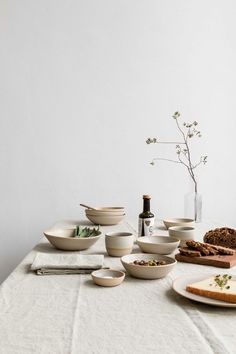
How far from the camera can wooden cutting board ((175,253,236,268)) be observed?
56.2 inches

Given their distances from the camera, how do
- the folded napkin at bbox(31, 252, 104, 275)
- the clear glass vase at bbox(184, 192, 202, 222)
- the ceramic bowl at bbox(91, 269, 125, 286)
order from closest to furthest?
the ceramic bowl at bbox(91, 269, 125, 286) → the folded napkin at bbox(31, 252, 104, 275) → the clear glass vase at bbox(184, 192, 202, 222)

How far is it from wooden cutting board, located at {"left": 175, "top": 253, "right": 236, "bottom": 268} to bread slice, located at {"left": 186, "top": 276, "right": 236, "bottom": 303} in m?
0.30

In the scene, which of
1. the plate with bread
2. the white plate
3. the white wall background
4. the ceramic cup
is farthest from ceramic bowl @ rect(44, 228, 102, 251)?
the white wall background

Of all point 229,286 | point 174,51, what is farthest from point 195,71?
point 229,286

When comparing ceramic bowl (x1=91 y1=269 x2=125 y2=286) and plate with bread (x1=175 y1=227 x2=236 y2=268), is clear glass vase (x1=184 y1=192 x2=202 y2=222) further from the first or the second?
ceramic bowl (x1=91 y1=269 x2=125 y2=286)

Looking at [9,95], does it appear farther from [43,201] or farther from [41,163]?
[43,201]

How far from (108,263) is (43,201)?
1727 millimetres

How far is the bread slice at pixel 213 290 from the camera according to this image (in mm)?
1025

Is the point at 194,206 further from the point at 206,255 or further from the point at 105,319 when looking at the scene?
the point at 105,319

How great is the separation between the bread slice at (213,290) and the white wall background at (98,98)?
2059 mm

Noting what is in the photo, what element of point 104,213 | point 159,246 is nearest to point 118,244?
point 159,246

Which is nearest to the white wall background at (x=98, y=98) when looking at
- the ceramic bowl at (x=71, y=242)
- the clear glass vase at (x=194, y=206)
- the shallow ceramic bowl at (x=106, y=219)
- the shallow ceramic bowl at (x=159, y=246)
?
the clear glass vase at (x=194, y=206)

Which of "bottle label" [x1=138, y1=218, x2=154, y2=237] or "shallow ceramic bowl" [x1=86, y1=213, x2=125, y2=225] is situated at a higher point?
"bottle label" [x1=138, y1=218, x2=154, y2=237]

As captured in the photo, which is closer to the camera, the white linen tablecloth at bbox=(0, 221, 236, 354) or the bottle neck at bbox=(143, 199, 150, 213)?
the white linen tablecloth at bbox=(0, 221, 236, 354)
